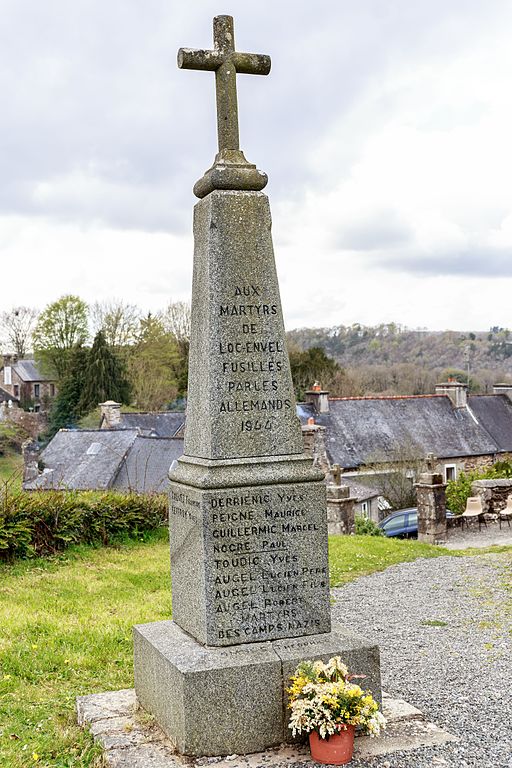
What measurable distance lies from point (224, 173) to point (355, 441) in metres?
28.2

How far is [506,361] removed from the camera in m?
71.7

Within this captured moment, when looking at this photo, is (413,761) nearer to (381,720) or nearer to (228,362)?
(381,720)

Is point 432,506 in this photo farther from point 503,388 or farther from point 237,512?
point 503,388

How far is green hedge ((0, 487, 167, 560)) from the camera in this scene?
1207cm

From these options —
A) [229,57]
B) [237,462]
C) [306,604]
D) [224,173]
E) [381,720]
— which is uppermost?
[229,57]

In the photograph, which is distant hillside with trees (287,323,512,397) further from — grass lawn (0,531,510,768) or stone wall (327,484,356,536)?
grass lawn (0,531,510,768)

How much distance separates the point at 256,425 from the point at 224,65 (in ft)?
8.20

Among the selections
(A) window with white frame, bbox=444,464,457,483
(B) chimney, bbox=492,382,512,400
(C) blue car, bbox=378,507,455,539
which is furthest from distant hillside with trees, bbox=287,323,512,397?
(C) blue car, bbox=378,507,455,539

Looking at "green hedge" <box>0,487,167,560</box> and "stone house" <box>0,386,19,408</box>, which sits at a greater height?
"stone house" <box>0,386,19,408</box>

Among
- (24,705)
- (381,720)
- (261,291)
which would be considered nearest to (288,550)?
(381,720)

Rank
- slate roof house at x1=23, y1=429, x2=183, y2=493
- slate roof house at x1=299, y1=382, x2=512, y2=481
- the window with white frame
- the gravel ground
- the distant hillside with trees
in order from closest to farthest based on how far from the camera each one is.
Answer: the gravel ground < slate roof house at x1=23, y1=429, x2=183, y2=493 < slate roof house at x1=299, y1=382, x2=512, y2=481 < the window with white frame < the distant hillside with trees

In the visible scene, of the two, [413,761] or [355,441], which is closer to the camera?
[413,761]

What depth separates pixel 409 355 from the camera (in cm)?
7112

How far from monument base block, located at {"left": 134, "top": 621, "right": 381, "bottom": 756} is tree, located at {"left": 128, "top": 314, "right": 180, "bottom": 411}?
41.5m
